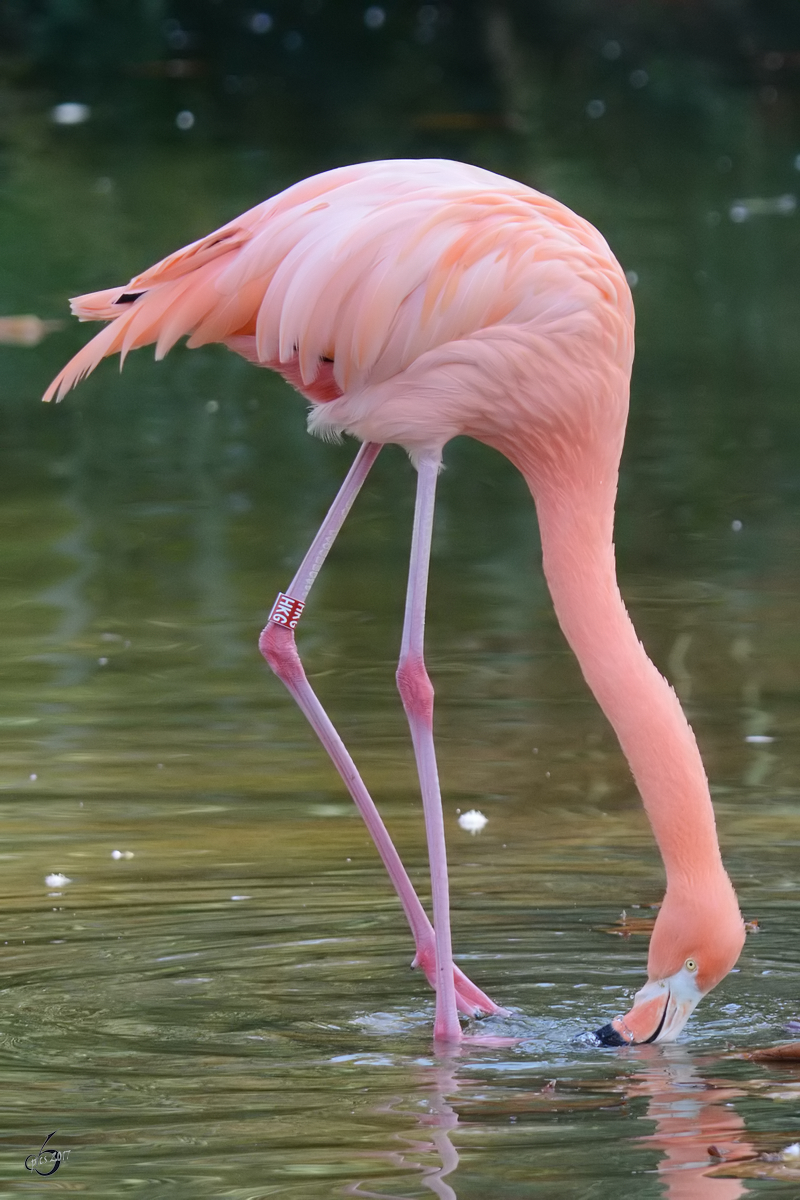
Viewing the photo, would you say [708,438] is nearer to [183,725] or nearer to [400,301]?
[183,725]

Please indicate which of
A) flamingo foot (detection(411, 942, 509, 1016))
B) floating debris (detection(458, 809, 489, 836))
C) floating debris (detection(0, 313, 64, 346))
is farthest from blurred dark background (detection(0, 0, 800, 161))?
flamingo foot (detection(411, 942, 509, 1016))

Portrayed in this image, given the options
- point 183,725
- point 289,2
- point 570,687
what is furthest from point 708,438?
point 289,2

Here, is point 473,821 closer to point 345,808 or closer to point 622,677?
point 345,808

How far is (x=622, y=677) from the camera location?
4777mm

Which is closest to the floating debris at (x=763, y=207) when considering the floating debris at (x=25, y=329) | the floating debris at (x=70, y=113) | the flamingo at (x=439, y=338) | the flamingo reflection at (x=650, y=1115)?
the floating debris at (x=25, y=329)

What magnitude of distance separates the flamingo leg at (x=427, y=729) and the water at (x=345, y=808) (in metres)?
0.13

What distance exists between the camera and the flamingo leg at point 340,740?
16.6 feet

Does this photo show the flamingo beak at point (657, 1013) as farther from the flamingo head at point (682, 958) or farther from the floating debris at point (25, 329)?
the floating debris at point (25, 329)

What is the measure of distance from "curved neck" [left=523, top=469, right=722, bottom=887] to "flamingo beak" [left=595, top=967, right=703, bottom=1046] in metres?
0.21

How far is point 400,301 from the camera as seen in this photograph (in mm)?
5031

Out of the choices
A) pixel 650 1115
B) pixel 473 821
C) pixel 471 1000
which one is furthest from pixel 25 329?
pixel 650 1115

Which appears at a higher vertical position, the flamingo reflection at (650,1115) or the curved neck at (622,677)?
the curved neck at (622,677)

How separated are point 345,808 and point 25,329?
845 cm

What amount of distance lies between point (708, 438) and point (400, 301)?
653cm
